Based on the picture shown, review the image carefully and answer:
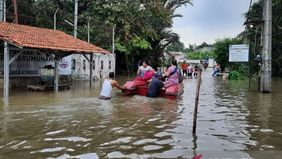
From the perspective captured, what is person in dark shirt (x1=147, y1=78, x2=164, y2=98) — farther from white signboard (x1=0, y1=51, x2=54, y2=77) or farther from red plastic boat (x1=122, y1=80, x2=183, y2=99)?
white signboard (x1=0, y1=51, x2=54, y2=77)

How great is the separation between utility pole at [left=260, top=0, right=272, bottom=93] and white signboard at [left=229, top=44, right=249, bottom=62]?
5.57 feet

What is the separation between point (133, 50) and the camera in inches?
1554

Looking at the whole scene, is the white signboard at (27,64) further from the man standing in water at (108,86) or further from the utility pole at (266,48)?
the utility pole at (266,48)

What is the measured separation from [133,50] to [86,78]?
9640mm

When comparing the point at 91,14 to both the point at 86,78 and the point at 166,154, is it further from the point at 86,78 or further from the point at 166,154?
the point at 166,154

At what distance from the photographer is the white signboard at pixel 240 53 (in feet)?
74.6

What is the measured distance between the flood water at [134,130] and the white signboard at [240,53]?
8185 mm

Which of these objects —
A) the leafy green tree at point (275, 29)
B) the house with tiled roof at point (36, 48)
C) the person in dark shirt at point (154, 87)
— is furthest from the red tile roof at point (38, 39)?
the leafy green tree at point (275, 29)

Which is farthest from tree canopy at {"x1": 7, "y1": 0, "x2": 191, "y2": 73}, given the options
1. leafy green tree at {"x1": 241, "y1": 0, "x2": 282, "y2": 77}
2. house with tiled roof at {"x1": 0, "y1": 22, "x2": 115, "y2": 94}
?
leafy green tree at {"x1": 241, "y1": 0, "x2": 282, "y2": 77}

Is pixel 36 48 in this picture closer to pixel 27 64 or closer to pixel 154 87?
pixel 27 64

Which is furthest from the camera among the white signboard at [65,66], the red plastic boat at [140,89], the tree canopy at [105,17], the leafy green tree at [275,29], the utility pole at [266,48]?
the leafy green tree at [275,29]

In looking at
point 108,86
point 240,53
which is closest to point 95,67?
point 240,53

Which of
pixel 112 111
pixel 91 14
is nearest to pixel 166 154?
pixel 112 111

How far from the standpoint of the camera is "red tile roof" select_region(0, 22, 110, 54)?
1640 centimetres
